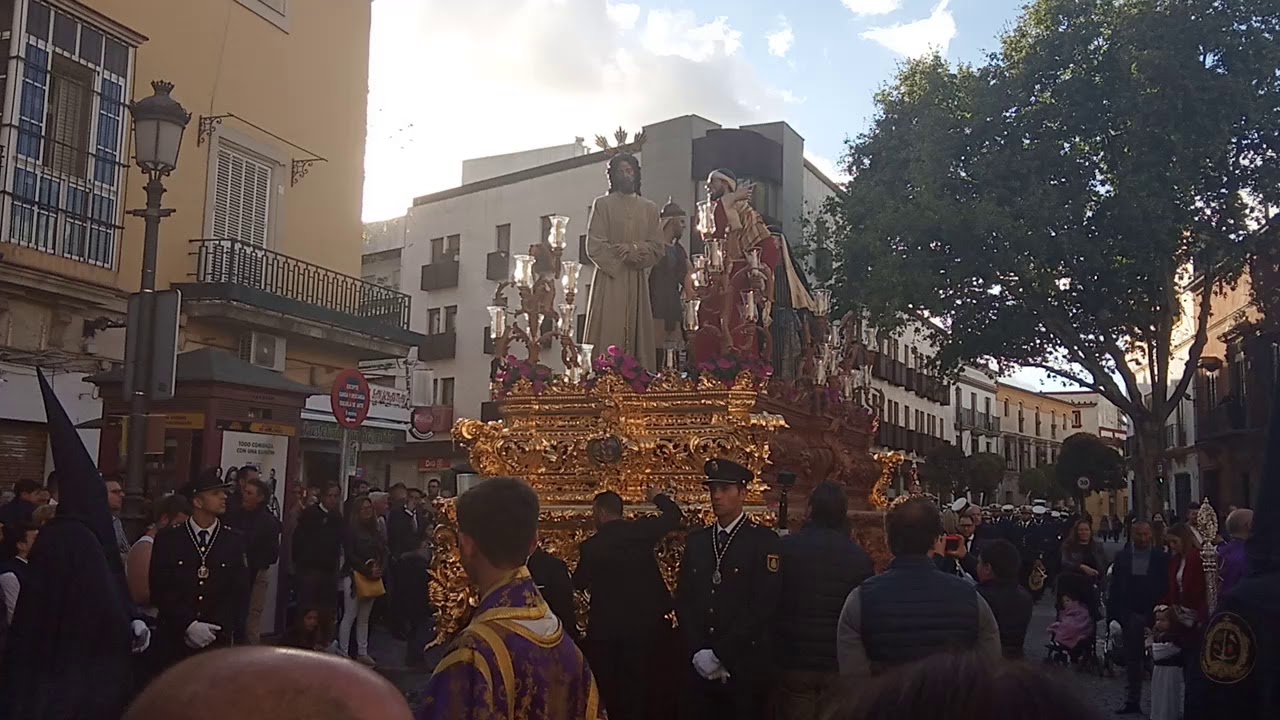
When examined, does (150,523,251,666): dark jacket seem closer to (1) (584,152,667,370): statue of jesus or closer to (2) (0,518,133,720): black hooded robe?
(2) (0,518,133,720): black hooded robe

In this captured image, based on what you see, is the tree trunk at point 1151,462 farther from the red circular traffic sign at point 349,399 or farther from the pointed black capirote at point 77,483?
the pointed black capirote at point 77,483

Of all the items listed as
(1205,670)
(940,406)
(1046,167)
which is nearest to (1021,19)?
(1046,167)

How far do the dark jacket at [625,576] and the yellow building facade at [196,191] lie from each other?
935 cm

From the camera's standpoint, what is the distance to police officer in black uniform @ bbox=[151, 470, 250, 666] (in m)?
6.50

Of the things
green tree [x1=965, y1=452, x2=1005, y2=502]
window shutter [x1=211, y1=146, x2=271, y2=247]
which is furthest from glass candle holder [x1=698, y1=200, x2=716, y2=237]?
green tree [x1=965, y1=452, x2=1005, y2=502]

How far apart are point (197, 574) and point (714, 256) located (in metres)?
4.17

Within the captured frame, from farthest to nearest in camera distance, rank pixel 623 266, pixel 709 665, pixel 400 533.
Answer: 1. pixel 400 533
2. pixel 623 266
3. pixel 709 665

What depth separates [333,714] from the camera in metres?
1.22

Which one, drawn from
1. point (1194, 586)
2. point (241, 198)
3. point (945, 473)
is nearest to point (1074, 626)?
point (1194, 586)

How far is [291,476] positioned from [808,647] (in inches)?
325

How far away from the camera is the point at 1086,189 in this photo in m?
20.5

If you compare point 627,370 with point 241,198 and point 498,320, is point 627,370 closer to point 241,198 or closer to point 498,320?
point 498,320

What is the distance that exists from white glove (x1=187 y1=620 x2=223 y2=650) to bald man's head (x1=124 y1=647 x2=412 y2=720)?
5.33 metres

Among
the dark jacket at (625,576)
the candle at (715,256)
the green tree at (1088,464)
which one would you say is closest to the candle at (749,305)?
the candle at (715,256)
